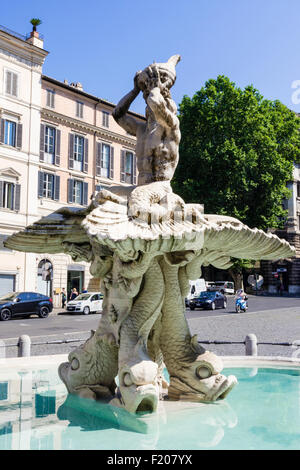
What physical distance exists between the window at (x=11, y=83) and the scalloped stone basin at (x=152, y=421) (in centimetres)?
2446

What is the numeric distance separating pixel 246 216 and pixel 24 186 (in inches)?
535

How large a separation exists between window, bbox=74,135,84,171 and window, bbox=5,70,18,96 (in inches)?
226

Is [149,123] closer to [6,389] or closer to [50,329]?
[6,389]

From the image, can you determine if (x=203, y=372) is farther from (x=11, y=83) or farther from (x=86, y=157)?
(x=86, y=157)

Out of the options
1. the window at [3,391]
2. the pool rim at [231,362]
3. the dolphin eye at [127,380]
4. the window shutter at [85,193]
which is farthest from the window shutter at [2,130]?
the dolphin eye at [127,380]

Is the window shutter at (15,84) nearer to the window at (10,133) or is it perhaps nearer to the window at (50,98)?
the window at (10,133)

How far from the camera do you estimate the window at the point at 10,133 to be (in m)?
26.9

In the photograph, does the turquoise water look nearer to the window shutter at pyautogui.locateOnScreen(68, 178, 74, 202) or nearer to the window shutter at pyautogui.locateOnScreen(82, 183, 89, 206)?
the window shutter at pyautogui.locateOnScreen(68, 178, 74, 202)

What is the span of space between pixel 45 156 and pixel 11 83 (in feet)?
15.5

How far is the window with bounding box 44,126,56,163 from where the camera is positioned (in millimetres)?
29781

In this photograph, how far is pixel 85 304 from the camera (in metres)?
24.7

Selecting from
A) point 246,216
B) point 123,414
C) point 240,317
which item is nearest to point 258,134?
point 246,216

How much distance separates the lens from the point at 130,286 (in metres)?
4.51

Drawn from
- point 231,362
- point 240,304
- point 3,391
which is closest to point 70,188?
point 240,304
